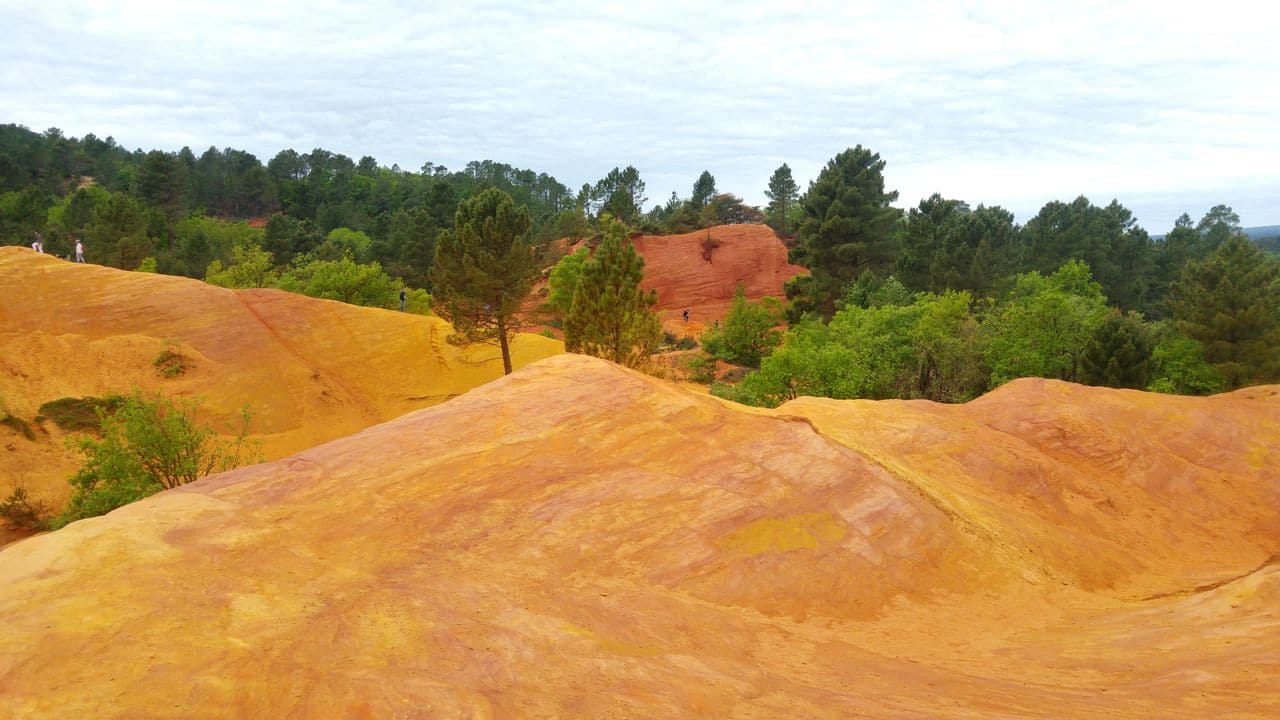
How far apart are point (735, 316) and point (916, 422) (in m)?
29.8

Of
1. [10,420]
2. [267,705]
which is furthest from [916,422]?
[10,420]

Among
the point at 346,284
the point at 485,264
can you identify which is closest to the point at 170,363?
the point at 485,264

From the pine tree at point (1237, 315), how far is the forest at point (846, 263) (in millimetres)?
82

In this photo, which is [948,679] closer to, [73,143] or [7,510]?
[7,510]

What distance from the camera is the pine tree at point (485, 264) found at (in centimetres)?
3123

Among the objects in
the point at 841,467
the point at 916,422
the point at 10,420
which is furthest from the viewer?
the point at 10,420

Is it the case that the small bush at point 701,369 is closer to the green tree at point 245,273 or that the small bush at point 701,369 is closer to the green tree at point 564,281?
the green tree at point 564,281

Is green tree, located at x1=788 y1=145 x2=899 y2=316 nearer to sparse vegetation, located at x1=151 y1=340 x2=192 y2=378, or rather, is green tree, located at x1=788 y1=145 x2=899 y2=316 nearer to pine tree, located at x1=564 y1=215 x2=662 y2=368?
pine tree, located at x1=564 y1=215 x2=662 y2=368

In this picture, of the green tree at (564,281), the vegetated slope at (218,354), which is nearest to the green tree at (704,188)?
the green tree at (564,281)

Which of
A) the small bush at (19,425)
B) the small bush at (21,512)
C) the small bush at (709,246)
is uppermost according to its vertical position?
the small bush at (709,246)

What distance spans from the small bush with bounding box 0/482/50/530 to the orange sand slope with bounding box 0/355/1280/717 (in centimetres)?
1529

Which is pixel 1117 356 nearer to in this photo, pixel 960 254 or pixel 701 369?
pixel 960 254

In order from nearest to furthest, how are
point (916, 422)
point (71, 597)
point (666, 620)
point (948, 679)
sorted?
1. point (71, 597)
2. point (948, 679)
3. point (666, 620)
4. point (916, 422)

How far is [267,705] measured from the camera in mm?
6398
